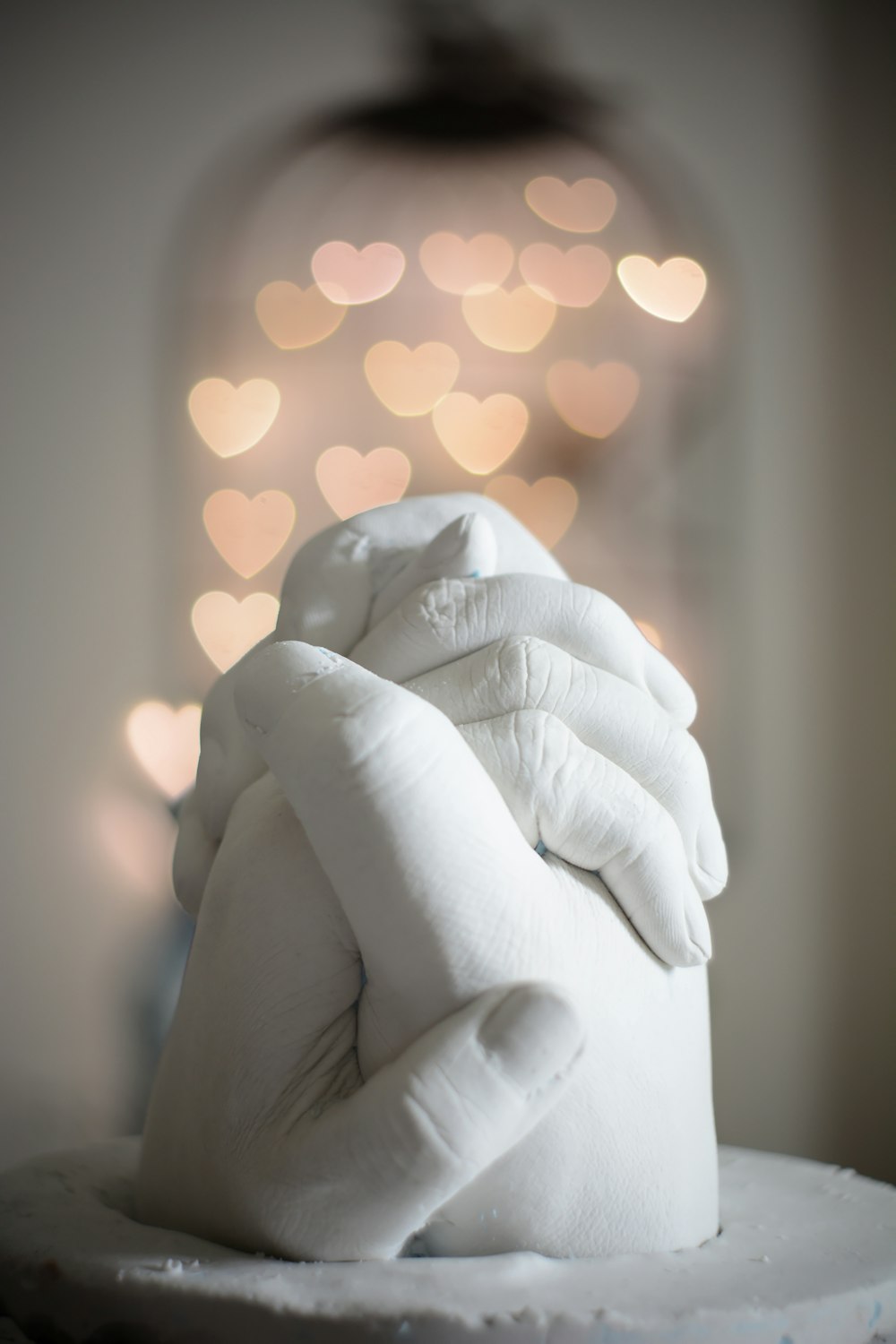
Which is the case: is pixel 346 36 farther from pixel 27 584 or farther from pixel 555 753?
pixel 555 753

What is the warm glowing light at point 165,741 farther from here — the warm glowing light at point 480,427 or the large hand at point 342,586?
the large hand at point 342,586

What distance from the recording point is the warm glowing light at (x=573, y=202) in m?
1.93

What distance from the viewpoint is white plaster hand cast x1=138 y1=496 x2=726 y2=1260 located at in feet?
1.89

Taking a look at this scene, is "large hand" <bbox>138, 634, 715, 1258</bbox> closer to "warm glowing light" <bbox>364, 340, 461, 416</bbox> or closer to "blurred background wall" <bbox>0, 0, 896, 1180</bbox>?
"blurred background wall" <bbox>0, 0, 896, 1180</bbox>

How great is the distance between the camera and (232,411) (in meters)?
1.85

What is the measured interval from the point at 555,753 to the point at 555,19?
1685 millimetres

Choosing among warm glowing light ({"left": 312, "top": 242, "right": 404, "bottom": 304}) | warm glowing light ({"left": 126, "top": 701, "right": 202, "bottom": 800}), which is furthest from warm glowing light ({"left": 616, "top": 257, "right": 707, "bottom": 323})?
warm glowing light ({"left": 126, "top": 701, "right": 202, "bottom": 800})

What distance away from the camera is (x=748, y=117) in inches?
74.7

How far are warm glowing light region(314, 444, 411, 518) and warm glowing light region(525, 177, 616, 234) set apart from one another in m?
0.49

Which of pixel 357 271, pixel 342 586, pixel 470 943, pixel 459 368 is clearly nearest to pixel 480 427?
pixel 459 368

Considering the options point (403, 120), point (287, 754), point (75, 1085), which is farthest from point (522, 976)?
point (403, 120)

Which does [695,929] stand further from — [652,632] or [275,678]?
[652,632]

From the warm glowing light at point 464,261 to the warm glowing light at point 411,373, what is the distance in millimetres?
116

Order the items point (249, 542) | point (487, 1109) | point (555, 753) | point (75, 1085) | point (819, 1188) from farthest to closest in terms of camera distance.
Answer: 1. point (249, 542)
2. point (75, 1085)
3. point (819, 1188)
4. point (555, 753)
5. point (487, 1109)
